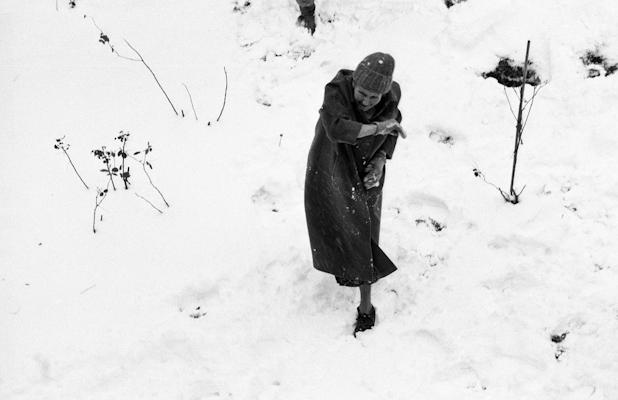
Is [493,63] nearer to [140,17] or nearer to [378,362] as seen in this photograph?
[378,362]

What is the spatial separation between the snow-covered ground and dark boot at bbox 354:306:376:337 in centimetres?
7

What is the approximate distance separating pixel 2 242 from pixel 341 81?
2544mm

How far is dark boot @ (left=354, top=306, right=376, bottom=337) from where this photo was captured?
378 cm

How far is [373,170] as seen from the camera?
3277 millimetres

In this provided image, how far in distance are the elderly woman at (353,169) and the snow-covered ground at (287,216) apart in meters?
0.51

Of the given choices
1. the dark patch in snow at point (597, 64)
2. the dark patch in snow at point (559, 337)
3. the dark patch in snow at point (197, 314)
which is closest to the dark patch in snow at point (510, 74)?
the dark patch in snow at point (597, 64)

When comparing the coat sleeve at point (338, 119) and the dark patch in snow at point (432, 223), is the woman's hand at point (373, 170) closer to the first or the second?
the coat sleeve at point (338, 119)

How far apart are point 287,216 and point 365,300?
89 cm

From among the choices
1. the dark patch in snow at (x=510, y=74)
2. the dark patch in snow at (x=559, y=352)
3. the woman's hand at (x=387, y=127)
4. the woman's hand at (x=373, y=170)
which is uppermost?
the woman's hand at (x=387, y=127)

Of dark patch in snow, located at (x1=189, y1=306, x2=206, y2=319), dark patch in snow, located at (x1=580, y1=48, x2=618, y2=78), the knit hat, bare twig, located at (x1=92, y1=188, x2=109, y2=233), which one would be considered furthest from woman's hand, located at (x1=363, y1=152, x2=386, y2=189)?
dark patch in snow, located at (x1=580, y1=48, x2=618, y2=78)

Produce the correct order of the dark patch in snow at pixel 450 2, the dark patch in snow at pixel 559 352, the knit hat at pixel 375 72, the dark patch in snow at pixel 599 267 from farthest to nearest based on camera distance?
1. the dark patch in snow at pixel 450 2
2. the dark patch in snow at pixel 599 267
3. the dark patch in snow at pixel 559 352
4. the knit hat at pixel 375 72

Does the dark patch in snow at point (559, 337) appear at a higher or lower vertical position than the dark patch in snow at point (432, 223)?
lower

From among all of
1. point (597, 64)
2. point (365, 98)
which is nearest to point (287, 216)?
point (365, 98)

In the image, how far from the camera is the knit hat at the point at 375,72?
113 inches
